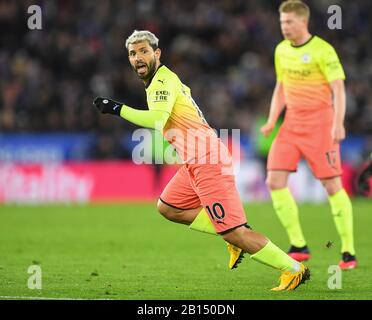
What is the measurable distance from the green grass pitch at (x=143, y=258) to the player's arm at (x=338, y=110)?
1.17 m

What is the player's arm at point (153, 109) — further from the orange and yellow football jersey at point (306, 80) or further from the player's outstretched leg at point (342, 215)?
the player's outstretched leg at point (342, 215)

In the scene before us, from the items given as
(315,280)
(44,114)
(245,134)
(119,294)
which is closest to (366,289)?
(315,280)

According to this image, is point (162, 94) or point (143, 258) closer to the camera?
point (162, 94)

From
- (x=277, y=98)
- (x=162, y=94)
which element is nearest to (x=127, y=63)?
(x=277, y=98)

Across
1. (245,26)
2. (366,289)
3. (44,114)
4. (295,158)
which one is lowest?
(366,289)

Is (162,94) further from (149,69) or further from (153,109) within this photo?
(149,69)

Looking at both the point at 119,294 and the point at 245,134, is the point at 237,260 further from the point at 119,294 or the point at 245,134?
the point at 245,134

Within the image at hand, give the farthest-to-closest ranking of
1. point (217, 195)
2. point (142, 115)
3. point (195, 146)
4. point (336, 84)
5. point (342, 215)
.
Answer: point (342, 215), point (336, 84), point (195, 146), point (217, 195), point (142, 115)

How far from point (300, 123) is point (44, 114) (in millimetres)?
11408

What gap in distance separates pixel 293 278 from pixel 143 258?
3.02 metres

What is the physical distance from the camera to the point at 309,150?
33.5ft

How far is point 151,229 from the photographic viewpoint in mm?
14414

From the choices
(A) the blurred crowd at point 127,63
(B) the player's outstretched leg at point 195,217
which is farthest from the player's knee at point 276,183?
(A) the blurred crowd at point 127,63

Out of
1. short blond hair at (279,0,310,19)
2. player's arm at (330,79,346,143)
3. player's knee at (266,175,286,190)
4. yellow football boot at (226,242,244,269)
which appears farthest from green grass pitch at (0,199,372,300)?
short blond hair at (279,0,310,19)
